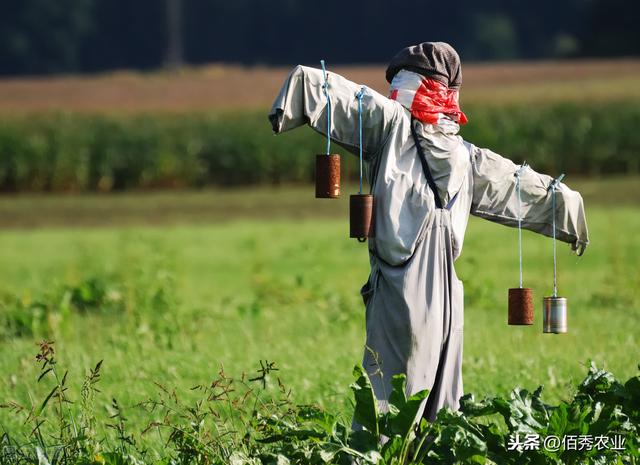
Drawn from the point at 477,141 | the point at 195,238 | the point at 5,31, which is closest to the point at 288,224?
the point at 195,238

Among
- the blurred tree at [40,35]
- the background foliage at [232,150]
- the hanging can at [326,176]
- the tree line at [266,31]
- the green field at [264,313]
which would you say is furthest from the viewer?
the tree line at [266,31]

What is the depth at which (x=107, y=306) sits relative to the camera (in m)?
10.0

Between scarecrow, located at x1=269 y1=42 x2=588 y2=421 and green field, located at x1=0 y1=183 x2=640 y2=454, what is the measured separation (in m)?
0.92

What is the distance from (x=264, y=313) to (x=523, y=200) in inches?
189

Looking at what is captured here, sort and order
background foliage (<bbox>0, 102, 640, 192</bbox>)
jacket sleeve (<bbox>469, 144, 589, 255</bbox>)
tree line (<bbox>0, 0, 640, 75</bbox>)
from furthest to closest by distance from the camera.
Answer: tree line (<bbox>0, 0, 640, 75</bbox>) → background foliage (<bbox>0, 102, 640, 192</bbox>) → jacket sleeve (<bbox>469, 144, 589, 255</bbox>)

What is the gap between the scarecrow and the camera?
198 inches

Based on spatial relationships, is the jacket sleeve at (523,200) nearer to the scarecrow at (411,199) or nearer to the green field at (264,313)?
the scarecrow at (411,199)

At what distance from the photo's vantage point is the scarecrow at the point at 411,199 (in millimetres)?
5039

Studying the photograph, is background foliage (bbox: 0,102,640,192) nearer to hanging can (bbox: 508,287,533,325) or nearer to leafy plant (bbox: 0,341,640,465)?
hanging can (bbox: 508,287,533,325)

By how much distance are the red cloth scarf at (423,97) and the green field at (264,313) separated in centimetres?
147

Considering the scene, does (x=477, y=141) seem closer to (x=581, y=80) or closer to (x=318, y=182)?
(x=581, y=80)

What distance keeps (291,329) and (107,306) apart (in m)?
1.55
